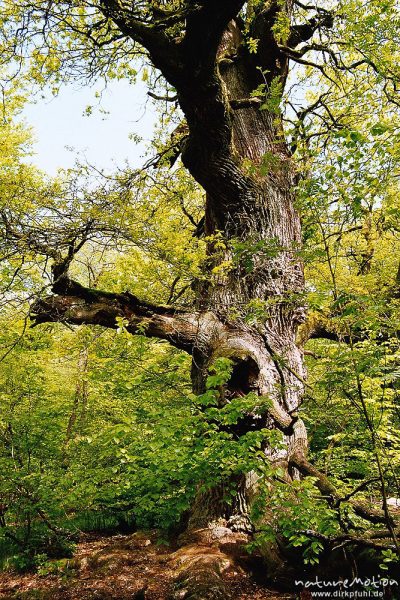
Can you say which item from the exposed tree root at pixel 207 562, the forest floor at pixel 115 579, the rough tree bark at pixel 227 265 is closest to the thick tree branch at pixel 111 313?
the rough tree bark at pixel 227 265

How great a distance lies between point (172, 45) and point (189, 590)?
5.04 meters

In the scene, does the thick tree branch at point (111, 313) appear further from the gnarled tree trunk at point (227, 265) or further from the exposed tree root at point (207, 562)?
the exposed tree root at point (207, 562)

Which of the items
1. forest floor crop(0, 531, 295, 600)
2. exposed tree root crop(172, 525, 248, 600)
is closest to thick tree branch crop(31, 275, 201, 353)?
exposed tree root crop(172, 525, 248, 600)

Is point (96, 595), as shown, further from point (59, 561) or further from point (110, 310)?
point (110, 310)

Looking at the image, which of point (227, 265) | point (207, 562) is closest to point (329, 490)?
point (207, 562)

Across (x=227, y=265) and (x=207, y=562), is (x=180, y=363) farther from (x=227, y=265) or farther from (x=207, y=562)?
(x=207, y=562)

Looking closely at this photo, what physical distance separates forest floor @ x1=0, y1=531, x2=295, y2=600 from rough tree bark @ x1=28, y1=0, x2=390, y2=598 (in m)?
0.35

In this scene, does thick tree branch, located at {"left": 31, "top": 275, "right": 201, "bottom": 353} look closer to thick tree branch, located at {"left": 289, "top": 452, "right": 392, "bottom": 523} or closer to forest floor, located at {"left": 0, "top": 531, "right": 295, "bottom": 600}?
thick tree branch, located at {"left": 289, "top": 452, "right": 392, "bottom": 523}

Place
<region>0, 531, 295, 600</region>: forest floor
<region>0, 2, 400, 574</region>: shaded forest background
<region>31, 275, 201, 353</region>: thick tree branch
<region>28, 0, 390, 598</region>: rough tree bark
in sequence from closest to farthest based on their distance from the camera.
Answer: <region>0, 2, 400, 574</region>: shaded forest background < <region>28, 0, 390, 598</region>: rough tree bark < <region>0, 531, 295, 600</region>: forest floor < <region>31, 275, 201, 353</region>: thick tree branch

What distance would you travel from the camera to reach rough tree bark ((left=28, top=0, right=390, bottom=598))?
3.85 meters

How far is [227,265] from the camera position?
4.61m

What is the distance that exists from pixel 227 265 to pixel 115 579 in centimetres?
381

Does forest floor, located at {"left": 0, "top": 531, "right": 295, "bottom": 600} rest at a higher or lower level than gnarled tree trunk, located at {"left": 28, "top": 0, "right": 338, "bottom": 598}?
lower

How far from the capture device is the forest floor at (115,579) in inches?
157
